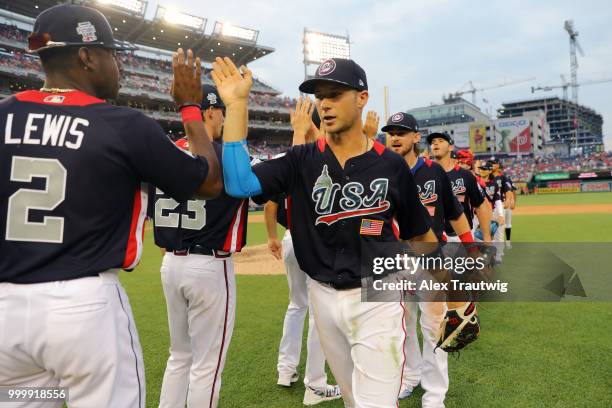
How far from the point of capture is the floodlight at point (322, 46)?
4441 cm

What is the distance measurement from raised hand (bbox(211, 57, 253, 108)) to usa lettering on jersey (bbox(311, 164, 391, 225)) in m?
0.70

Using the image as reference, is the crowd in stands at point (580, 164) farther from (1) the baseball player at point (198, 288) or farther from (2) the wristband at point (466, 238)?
(1) the baseball player at point (198, 288)

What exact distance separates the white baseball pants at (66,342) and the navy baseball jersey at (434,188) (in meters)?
3.04

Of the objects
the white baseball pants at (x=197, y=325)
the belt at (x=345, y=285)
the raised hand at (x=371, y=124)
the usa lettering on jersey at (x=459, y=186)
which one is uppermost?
the raised hand at (x=371, y=124)

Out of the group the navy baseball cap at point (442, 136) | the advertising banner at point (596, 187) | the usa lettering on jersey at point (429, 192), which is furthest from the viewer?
the advertising banner at point (596, 187)

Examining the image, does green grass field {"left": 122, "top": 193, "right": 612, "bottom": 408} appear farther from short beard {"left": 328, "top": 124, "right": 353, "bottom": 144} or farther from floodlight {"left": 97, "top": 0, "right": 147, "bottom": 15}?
floodlight {"left": 97, "top": 0, "right": 147, "bottom": 15}

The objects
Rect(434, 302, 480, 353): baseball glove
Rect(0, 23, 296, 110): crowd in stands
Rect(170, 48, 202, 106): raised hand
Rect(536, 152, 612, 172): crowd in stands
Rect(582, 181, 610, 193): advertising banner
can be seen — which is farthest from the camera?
Rect(536, 152, 612, 172): crowd in stands

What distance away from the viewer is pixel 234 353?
16.2ft

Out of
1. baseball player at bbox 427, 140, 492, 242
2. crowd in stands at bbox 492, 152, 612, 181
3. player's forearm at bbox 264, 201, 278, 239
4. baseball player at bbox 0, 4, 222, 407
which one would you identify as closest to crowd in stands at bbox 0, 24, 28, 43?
player's forearm at bbox 264, 201, 278, 239

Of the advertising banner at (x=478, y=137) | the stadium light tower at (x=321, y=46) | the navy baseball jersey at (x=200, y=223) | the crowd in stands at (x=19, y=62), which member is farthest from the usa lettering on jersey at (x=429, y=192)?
the advertising banner at (x=478, y=137)

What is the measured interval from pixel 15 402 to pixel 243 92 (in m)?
1.69

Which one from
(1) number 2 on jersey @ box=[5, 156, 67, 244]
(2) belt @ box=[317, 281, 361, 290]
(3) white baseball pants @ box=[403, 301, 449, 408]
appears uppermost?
(1) number 2 on jersey @ box=[5, 156, 67, 244]

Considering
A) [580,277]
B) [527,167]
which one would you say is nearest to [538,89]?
[527,167]

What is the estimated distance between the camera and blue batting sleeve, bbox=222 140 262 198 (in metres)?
2.21
